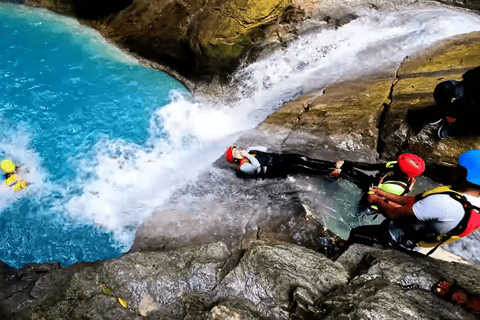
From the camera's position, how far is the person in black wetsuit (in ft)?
13.4

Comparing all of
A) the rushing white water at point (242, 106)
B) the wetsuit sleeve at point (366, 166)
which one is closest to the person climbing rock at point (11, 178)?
the rushing white water at point (242, 106)

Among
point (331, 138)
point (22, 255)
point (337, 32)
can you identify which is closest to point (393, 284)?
point (331, 138)

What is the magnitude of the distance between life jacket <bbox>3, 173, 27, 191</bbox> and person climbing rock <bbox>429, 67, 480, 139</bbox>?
23.5ft

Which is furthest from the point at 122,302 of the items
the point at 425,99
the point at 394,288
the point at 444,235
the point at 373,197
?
the point at 425,99

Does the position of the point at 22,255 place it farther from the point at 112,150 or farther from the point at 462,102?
the point at 462,102

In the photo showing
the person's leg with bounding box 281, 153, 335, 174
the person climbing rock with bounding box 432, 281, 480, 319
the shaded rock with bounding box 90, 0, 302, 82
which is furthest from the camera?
the shaded rock with bounding box 90, 0, 302, 82

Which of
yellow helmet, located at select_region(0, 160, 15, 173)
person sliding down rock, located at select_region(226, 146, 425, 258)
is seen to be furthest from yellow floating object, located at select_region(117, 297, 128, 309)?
yellow helmet, located at select_region(0, 160, 15, 173)

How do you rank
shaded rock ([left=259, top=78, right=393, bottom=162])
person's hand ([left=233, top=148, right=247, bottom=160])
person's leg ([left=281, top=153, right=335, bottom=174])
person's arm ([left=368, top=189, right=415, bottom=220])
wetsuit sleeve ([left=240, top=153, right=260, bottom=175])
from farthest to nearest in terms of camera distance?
shaded rock ([left=259, top=78, right=393, bottom=162]), person's hand ([left=233, top=148, right=247, bottom=160]), wetsuit sleeve ([left=240, top=153, right=260, bottom=175]), person's leg ([left=281, top=153, right=335, bottom=174]), person's arm ([left=368, top=189, right=415, bottom=220])

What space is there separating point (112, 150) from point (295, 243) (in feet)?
13.7

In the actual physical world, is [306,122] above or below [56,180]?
above

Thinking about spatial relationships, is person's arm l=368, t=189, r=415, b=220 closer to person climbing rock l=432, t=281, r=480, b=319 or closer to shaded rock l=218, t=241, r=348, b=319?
person climbing rock l=432, t=281, r=480, b=319

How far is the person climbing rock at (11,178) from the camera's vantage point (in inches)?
219

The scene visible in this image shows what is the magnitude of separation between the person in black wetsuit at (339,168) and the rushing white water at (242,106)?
1.15m

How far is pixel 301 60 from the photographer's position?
25.9ft
